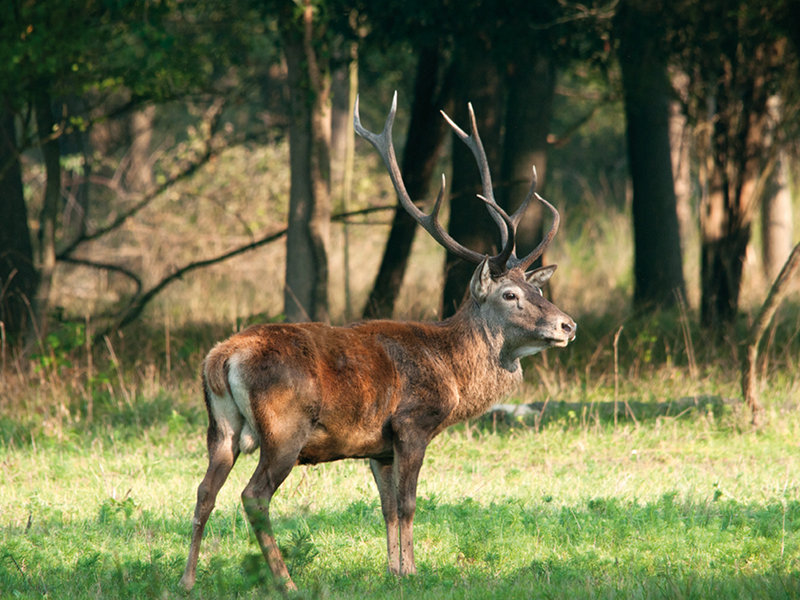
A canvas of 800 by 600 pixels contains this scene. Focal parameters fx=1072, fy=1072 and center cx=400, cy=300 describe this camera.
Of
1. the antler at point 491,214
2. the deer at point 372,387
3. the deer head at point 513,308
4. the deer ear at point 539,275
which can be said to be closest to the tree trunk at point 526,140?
the antler at point 491,214

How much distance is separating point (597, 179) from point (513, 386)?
71.3 ft

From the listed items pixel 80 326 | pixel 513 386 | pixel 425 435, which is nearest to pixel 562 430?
pixel 513 386

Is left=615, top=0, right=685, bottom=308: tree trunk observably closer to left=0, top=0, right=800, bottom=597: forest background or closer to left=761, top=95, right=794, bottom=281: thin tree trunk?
left=0, top=0, right=800, bottom=597: forest background

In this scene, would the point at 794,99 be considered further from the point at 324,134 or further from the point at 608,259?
the point at 608,259

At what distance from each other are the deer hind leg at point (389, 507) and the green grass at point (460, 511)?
108 mm

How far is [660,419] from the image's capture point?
8906mm

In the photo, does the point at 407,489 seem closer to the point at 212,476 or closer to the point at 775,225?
the point at 212,476

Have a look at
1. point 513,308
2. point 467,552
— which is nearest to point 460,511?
point 467,552

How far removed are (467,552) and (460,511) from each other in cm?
68

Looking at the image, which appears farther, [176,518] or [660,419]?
[660,419]

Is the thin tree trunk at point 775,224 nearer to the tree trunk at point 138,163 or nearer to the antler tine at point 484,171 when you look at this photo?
the tree trunk at point 138,163

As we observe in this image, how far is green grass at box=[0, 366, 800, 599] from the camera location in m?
5.13

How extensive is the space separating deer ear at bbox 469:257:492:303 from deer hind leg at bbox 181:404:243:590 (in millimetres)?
1635

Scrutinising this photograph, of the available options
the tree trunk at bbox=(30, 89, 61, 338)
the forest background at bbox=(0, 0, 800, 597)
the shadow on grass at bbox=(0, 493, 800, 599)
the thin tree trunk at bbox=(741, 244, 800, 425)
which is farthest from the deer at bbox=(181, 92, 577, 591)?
the tree trunk at bbox=(30, 89, 61, 338)
